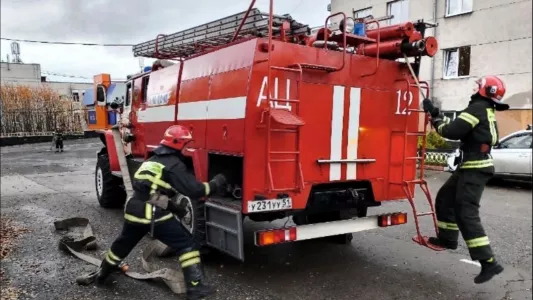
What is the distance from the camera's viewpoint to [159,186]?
14.1 feet

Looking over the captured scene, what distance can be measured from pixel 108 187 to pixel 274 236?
523cm

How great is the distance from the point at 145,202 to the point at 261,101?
148 centimetres

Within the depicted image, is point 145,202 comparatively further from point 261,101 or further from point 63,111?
point 63,111

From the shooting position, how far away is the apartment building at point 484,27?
78.0 inches

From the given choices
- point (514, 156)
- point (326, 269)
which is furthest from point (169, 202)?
point (514, 156)

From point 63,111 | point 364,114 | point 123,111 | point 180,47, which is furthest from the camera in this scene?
point 63,111

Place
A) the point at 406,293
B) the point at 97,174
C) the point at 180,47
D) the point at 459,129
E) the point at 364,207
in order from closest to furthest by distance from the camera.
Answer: the point at 459,129 → the point at 406,293 → the point at 364,207 → the point at 180,47 → the point at 97,174

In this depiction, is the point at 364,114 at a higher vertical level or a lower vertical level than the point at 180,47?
lower

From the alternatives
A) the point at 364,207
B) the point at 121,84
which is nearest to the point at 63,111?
the point at 121,84

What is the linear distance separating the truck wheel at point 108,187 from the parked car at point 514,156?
799 cm

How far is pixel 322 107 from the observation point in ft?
15.4

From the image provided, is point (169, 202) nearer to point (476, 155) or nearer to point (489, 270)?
point (476, 155)

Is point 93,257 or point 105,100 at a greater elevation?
point 105,100

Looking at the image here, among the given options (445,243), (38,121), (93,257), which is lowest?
(93,257)
